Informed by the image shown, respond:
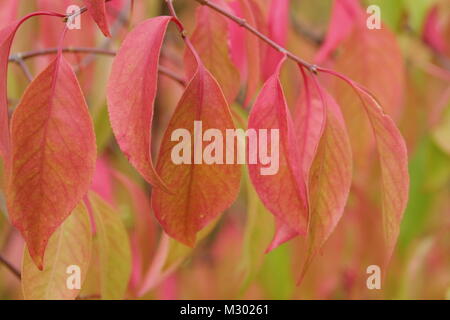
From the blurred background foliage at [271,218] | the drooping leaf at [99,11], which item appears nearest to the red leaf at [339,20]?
the blurred background foliage at [271,218]

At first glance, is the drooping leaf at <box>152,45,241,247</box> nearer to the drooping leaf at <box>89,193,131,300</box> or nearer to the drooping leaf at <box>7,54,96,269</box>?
the drooping leaf at <box>7,54,96,269</box>

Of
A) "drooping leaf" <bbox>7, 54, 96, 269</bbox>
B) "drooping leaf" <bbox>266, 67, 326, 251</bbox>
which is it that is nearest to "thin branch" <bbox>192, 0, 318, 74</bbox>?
"drooping leaf" <bbox>266, 67, 326, 251</bbox>

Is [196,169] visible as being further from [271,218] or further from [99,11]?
[271,218]

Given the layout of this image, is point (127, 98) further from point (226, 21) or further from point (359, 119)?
point (359, 119)

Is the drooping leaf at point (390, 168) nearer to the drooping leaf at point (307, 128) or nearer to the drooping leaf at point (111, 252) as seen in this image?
the drooping leaf at point (307, 128)

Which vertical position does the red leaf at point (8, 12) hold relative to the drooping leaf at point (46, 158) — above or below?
above
